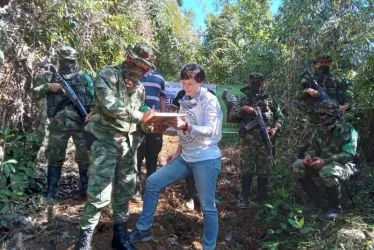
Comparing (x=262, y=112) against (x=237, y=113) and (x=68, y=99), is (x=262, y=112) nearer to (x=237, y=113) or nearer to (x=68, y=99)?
(x=237, y=113)

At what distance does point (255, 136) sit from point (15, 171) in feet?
9.81

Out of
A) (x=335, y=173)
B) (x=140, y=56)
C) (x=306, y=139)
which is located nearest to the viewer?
(x=140, y=56)

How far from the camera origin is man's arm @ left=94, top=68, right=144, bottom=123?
3.21 metres

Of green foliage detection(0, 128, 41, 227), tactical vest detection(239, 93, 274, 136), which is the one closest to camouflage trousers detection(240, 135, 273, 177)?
tactical vest detection(239, 93, 274, 136)

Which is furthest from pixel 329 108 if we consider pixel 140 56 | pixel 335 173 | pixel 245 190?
pixel 140 56

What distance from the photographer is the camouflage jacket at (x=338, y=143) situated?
4.24 m

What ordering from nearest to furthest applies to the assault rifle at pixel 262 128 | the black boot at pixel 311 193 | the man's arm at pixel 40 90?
the man's arm at pixel 40 90
the black boot at pixel 311 193
the assault rifle at pixel 262 128

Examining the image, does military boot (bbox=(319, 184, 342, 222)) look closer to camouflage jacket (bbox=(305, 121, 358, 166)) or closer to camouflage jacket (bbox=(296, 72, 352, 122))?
camouflage jacket (bbox=(305, 121, 358, 166))

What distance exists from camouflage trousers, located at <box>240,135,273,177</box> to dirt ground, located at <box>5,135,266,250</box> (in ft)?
1.89

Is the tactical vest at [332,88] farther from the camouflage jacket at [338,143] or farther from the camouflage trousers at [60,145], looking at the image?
the camouflage trousers at [60,145]

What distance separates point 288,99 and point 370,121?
1.32 metres

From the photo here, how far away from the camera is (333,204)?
4.30 m

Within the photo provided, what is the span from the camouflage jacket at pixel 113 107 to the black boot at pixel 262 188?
2109 millimetres

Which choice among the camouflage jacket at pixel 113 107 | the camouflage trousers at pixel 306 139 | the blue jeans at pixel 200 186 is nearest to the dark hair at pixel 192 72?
the camouflage jacket at pixel 113 107
